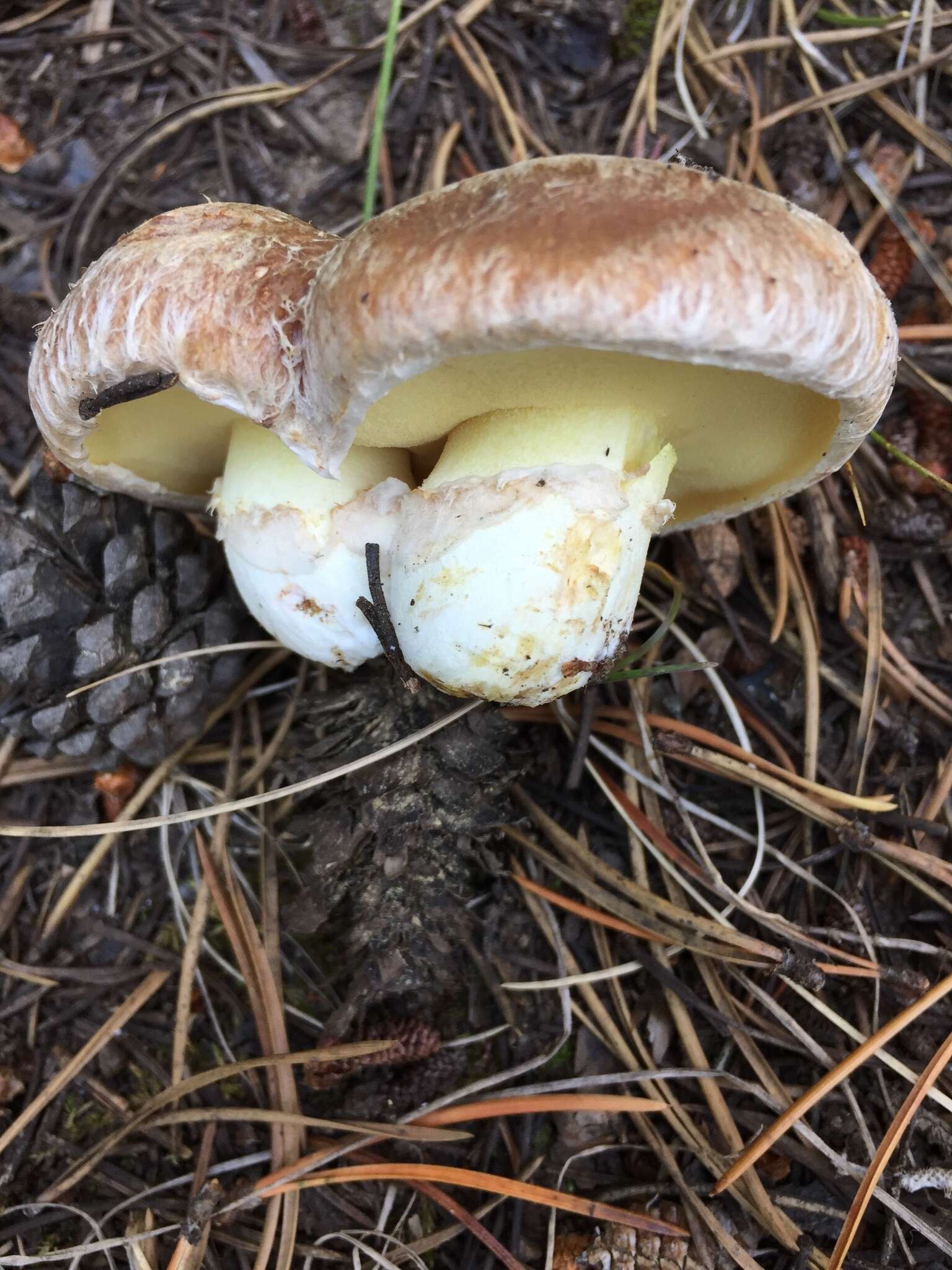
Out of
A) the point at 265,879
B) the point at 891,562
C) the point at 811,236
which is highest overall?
the point at 811,236

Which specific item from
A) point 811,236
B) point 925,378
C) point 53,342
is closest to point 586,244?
point 811,236

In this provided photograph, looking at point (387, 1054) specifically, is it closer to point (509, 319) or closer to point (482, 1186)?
point (482, 1186)

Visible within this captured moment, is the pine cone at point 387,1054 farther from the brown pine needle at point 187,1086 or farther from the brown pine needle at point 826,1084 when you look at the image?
the brown pine needle at point 826,1084

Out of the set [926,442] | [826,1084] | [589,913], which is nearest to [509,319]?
[589,913]

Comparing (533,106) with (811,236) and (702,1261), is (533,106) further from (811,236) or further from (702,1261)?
(702,1261)

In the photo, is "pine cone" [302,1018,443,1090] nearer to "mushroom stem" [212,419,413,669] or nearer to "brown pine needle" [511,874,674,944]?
"brown pine needle" [511,874,674,944]

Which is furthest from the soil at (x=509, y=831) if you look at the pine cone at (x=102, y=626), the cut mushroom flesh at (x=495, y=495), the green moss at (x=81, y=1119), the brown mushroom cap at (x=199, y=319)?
the brown mushroom cap at (x=199, y=319)
